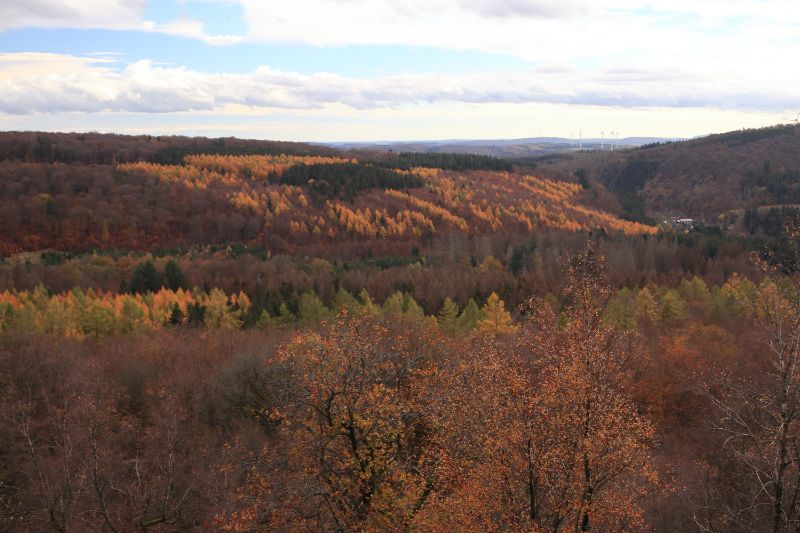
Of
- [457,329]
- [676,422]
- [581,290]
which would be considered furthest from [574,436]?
[457,329]

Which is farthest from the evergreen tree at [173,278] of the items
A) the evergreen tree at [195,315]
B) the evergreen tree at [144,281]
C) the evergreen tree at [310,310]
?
the evergreen tree at [310,310]

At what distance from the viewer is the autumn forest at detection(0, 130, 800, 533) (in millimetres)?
18688

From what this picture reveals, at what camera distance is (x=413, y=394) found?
3047 centimetres

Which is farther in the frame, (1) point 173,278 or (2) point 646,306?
(1) point 173,278

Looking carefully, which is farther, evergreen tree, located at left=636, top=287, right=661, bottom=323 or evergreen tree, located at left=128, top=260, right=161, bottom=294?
evergreen tree, located at left=128, top=260, right=161, bottom=294

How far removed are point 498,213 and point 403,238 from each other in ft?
129

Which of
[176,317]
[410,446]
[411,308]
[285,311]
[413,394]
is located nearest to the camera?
[413,394]

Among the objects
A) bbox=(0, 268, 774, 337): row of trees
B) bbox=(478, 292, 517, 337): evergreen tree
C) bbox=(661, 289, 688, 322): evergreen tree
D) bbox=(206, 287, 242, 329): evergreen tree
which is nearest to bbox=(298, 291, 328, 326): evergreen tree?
bbox=(0, 268, 774, 337): row of trees

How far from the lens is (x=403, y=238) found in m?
166

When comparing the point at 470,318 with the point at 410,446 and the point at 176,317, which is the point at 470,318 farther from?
the point at 410,446

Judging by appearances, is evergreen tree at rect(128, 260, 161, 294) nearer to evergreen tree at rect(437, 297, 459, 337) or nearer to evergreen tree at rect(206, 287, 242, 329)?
evergreen tree at rect(206, 287, 242, 329)

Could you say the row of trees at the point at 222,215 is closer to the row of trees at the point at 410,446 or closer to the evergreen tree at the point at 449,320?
the evergreen tree at the point at 449,320

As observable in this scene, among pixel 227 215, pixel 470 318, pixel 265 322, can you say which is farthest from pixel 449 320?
pixel 227 215

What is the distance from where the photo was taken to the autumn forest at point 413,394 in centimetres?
1869
